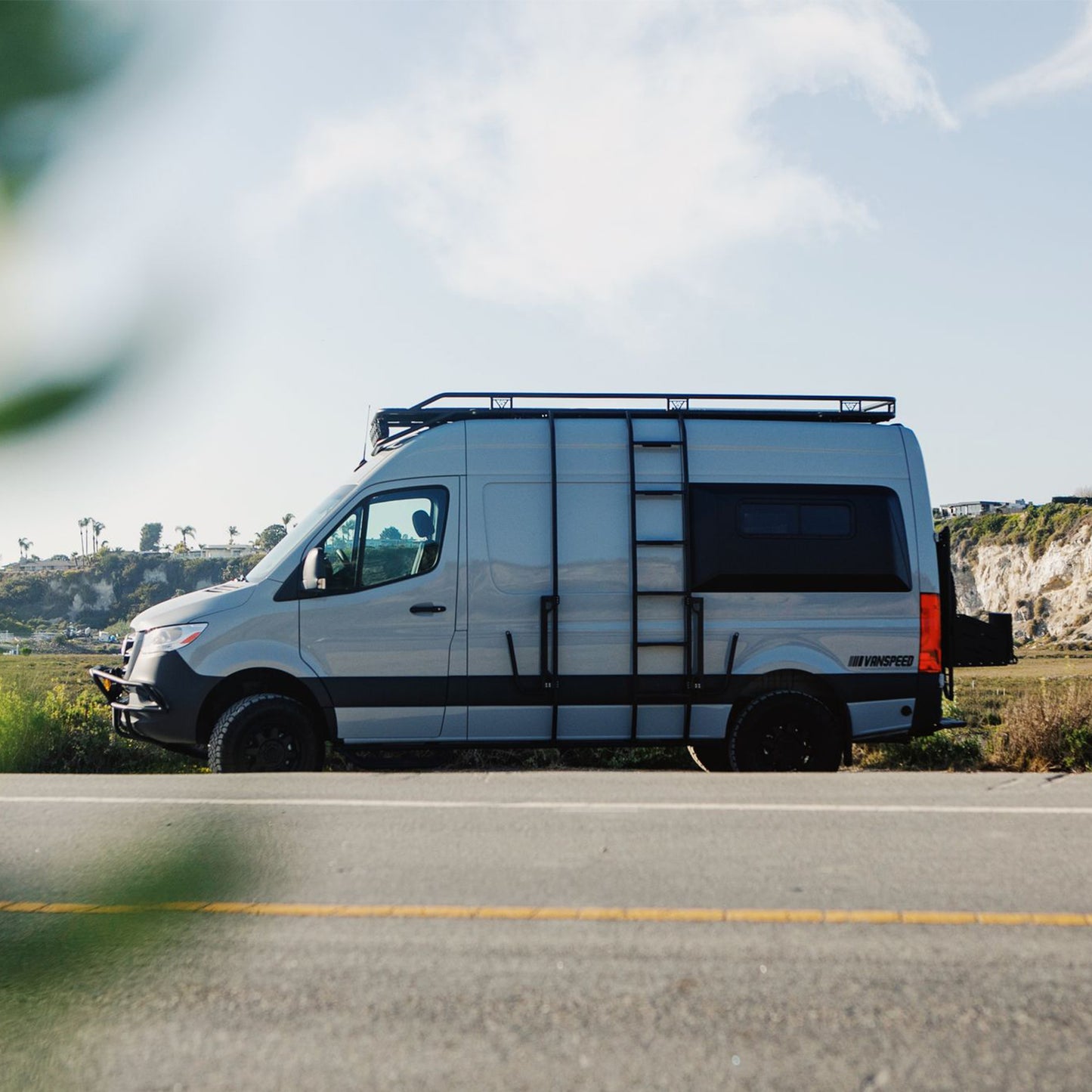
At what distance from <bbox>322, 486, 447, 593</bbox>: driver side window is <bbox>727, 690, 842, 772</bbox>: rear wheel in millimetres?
2805

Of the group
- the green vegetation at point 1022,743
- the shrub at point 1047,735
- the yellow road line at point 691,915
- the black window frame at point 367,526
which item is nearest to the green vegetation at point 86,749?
the black window frame at point 367,526

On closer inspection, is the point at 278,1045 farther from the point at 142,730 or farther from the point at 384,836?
the point at 142,730

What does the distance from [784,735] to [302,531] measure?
4144mm

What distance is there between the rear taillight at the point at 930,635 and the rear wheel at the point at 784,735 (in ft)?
2.85

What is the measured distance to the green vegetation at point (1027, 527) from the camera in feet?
389

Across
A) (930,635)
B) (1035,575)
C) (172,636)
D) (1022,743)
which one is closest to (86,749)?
(172,636)

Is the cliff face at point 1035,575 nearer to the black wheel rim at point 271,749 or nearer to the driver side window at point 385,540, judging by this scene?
the driver side window at point 385,540

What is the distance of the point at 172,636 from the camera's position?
9.04 meters

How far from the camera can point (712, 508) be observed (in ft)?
30.1

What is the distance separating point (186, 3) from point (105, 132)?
9 cm

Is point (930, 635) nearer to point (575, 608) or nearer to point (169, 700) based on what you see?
point (575, 608)

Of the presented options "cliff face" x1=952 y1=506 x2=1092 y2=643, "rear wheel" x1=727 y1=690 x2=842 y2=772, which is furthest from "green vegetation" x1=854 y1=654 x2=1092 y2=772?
"cliff face" x1=952 y1=506 x2=1092 y2=643

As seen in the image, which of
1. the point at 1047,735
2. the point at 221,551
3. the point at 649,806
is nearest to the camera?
the point at 221,551

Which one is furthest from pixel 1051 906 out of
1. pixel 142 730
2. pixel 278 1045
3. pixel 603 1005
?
pixel 142 730
